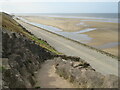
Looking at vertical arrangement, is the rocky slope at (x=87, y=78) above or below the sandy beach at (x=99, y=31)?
above

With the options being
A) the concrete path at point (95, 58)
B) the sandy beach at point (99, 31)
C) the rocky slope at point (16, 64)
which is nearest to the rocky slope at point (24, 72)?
the rocky slope at point (16, 64)

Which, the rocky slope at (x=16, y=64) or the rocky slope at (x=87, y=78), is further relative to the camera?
the rocky slope at (x=16, y=64)

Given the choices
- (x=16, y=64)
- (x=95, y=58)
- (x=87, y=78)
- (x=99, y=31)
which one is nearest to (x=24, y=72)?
(x=16, y=64)

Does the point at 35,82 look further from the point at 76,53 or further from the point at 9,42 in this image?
the point at 76,53

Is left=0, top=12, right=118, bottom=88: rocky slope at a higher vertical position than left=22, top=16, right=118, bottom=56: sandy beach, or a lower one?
higher

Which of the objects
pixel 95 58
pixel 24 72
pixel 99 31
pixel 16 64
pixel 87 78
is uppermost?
pixel 16 64

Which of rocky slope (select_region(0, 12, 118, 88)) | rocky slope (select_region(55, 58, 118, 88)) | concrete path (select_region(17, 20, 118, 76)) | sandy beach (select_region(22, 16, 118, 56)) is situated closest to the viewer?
rocky slope (select_region(55, 58, 118, 88))

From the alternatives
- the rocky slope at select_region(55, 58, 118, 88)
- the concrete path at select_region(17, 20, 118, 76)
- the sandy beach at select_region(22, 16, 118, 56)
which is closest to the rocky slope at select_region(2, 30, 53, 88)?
the rocky slope at select_region(55, 58, 118, 88)

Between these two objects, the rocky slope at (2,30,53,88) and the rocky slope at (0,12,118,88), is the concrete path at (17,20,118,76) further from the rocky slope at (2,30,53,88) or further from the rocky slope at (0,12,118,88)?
the rocky slope at (2,30,53,88)

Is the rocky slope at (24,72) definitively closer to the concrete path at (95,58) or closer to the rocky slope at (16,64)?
the rocky slope at (16,64)

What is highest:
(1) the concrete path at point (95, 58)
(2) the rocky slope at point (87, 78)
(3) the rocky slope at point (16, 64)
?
(3) the rocky slope at point (16, 64)

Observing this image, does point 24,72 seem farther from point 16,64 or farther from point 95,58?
point 95,58

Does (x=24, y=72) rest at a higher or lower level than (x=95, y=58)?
higher
